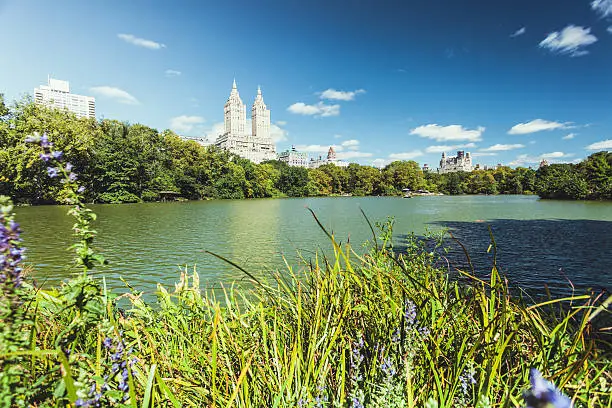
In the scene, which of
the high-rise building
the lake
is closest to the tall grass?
the lake

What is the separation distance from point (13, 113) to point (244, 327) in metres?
48.9

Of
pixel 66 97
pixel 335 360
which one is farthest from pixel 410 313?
pixel 66 97

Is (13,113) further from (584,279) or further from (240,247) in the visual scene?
(584,279)

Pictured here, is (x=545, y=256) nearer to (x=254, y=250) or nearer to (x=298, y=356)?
(x=254, y=250)

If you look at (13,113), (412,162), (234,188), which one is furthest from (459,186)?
(13,113)

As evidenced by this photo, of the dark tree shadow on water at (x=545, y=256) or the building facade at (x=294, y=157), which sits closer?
the dark tree shadow on water at (x=545, y=256)

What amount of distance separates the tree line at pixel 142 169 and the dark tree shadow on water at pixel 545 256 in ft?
79.3

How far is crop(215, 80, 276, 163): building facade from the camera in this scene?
147500 mm

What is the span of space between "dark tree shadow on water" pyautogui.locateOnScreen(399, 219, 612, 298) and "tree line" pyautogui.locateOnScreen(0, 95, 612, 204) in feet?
79.3

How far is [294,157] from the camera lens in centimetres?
18275

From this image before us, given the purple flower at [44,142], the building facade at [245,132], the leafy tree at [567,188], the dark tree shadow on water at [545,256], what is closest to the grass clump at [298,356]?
the purple flower at [44,142]

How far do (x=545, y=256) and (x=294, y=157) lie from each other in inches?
6879

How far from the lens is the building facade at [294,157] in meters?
182

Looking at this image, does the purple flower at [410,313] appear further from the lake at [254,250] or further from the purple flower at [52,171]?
the lake at [254,250]
